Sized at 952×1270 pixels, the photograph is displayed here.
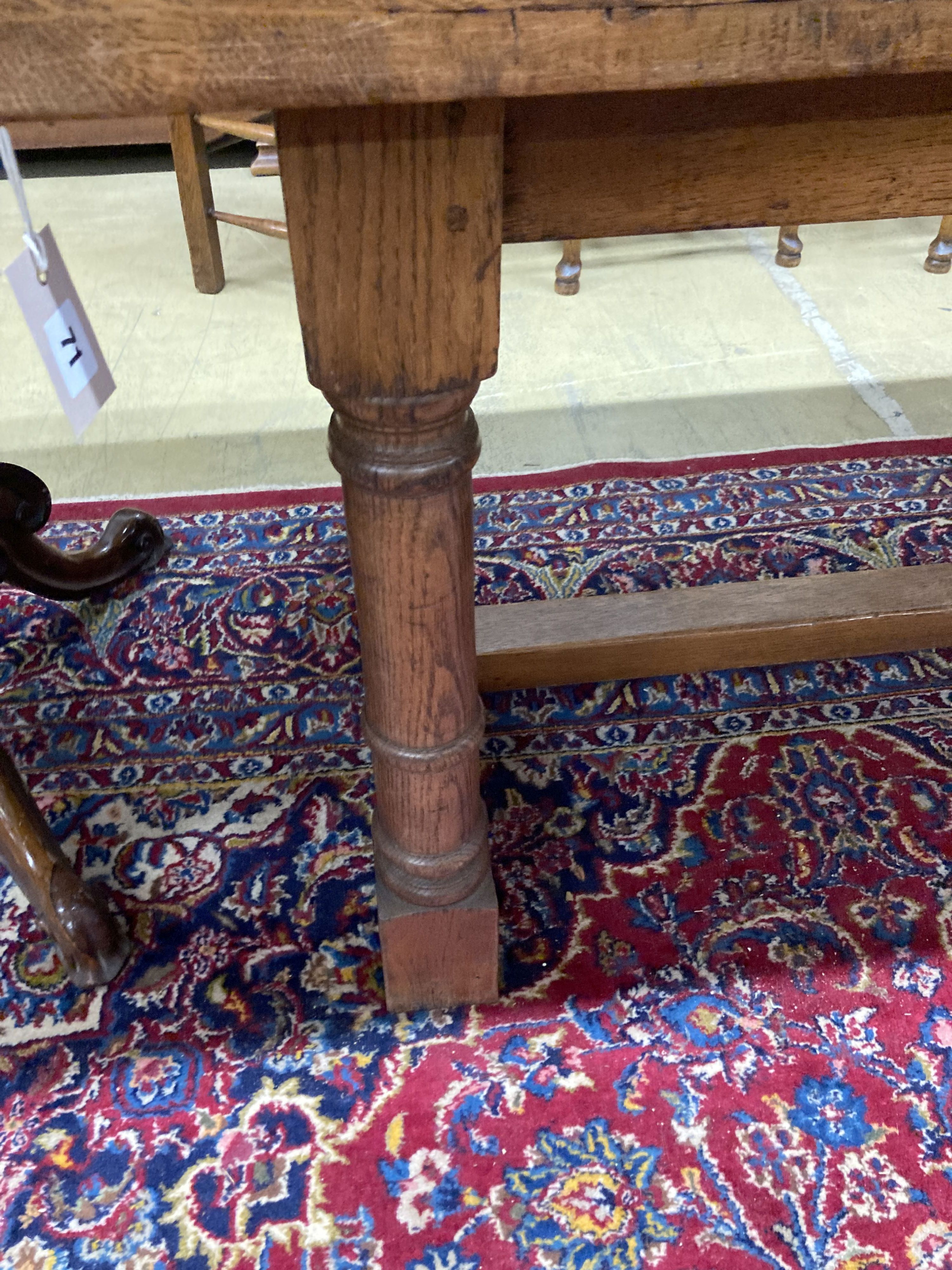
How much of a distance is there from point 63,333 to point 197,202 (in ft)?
6.16

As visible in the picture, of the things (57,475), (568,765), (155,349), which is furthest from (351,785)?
(155,349)

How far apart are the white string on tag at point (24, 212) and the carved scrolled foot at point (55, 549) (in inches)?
29.4

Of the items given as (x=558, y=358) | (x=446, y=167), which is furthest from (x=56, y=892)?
(x=558, y=358)

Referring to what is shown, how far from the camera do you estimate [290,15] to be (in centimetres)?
41

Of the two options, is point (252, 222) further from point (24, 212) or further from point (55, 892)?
point (24, 212)

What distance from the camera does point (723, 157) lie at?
57 centimetres

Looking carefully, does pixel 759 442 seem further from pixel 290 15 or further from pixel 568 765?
pixel 290 15

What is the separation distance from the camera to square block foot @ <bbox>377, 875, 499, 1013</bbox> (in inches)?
34.5

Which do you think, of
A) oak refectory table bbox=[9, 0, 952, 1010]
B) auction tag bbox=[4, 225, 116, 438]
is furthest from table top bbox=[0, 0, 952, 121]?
auction tag bbox=[4, 225, 116, 438]

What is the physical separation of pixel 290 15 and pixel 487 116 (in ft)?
0.41

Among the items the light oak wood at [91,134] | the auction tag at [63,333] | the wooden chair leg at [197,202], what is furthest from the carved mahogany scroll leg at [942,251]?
the auction tag at [63,333]

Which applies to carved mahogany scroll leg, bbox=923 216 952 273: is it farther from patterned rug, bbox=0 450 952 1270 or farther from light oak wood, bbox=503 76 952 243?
light oak wood, bbox=503 76 952 243

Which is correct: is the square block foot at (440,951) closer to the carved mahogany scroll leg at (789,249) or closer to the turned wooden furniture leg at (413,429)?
the turned wooden furniture leg at (413,429)

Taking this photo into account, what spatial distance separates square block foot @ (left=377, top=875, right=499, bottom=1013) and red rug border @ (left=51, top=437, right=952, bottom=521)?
0.92m
